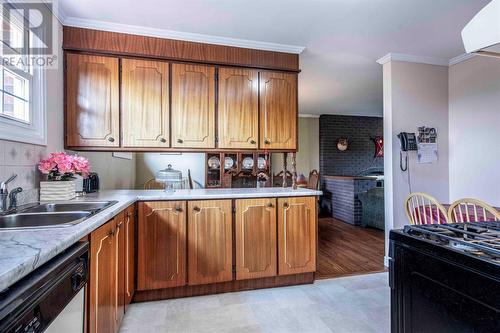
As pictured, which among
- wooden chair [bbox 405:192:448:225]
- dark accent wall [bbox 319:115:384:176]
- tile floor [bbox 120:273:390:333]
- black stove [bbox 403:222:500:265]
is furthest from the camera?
dark accent wall [bbox 319:115:384:176]

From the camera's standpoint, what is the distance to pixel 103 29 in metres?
2.40

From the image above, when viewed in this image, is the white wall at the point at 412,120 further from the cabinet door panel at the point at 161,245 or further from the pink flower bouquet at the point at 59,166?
the pink flower bouquet at the point at 59,166

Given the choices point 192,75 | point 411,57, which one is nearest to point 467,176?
point 411,57

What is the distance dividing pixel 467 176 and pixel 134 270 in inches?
142

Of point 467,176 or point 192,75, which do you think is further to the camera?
point 467,176

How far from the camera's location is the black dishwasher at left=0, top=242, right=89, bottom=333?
2.13ft

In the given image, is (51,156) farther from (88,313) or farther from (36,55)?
(88,313)

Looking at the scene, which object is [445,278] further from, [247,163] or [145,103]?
[247,163]

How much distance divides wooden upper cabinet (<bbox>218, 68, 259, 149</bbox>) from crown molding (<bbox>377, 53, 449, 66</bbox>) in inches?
61.8

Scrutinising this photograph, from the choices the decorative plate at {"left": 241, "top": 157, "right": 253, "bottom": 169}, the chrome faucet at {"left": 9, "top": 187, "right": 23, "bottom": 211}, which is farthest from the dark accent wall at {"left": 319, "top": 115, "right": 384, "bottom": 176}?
the chrome faucet at {"left": 9, "top": 187, "right": 23, "bottom": 211}

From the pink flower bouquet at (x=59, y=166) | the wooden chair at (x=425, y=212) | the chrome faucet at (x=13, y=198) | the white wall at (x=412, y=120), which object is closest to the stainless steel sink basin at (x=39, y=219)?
the chrome faucet at (x=13, y=198)

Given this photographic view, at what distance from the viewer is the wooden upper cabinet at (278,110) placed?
2.79 m

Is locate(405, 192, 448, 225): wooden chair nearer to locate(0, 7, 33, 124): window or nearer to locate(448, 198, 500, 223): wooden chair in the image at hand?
locate(448, 198, 500, 223): wooden chair

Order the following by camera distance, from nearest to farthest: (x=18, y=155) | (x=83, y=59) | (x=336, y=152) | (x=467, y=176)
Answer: (x=18, y=155) → (x=83, y=59) → (x=467, y=176) → (x=336, y=152)
